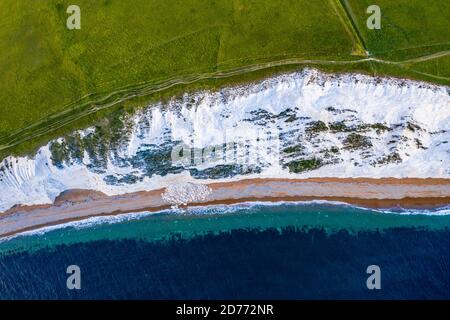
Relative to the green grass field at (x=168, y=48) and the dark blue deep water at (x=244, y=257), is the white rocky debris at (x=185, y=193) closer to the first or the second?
the dark blue deep water at (x=244, y=257)

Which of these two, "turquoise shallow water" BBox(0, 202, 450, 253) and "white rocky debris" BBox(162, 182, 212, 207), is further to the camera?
"white rocky debris" BBox(162, 182, 212, 207)

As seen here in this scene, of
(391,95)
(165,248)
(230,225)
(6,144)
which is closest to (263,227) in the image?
(230,225)

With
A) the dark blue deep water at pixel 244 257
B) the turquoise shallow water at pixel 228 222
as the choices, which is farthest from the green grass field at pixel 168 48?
the dark blue deep water at pixel 244 257

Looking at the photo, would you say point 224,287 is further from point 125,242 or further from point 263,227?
point 125,242

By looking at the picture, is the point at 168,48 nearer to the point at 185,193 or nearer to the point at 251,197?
the point at 185,193

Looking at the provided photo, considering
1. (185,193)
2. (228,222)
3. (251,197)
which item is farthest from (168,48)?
(228,222)

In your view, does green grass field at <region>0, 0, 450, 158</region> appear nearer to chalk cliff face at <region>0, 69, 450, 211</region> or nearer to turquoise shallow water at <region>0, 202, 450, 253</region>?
chalk cliff face at <region>0, 69, 450, 211</region>

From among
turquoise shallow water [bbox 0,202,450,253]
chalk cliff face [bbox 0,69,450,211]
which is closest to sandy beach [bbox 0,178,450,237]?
turquoise shallow water [bbox 0,202,450,253]
